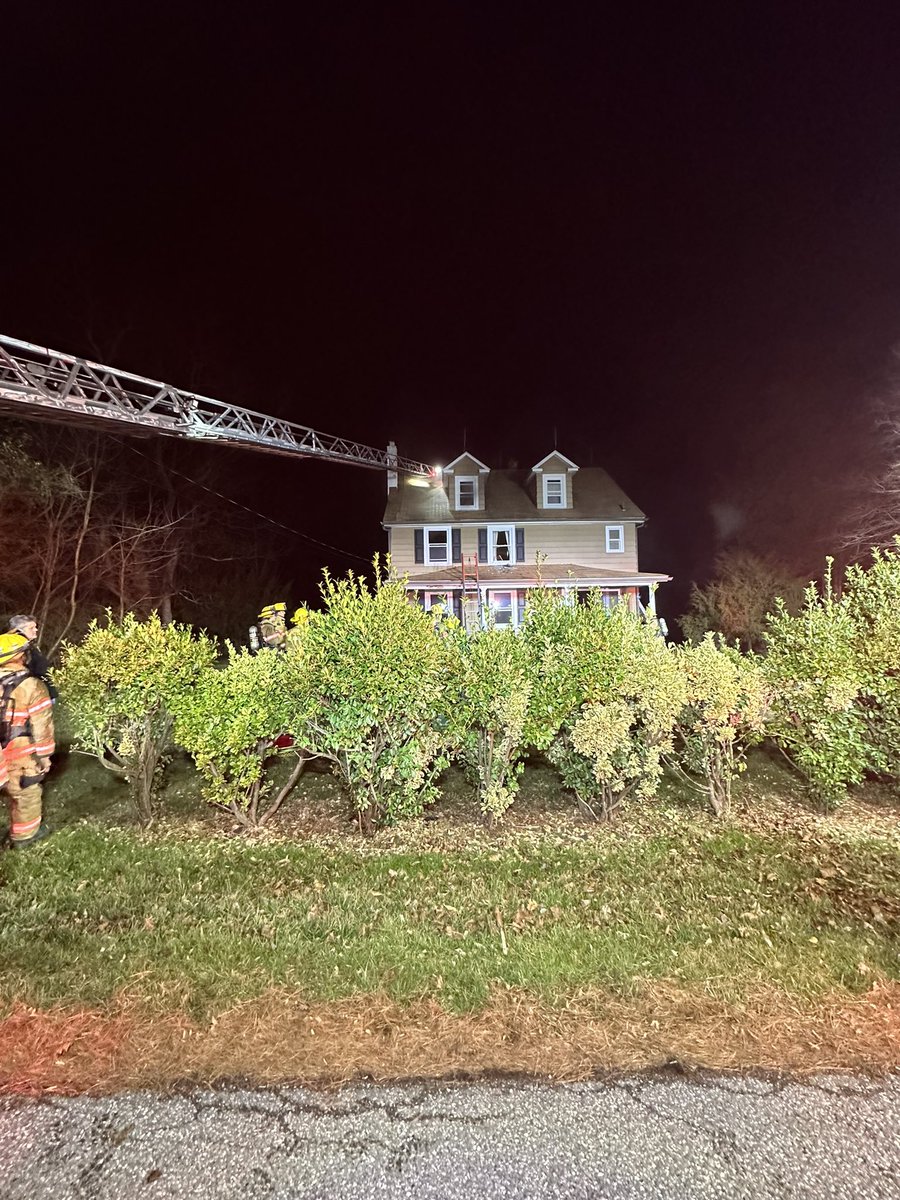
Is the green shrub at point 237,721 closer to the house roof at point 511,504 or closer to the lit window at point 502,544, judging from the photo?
the house roof at point 511,504

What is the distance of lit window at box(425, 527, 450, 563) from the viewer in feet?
71.3

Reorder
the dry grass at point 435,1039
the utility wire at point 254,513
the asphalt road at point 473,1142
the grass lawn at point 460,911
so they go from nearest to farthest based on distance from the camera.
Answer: the asphalt road at point 473,1142, the dry grass at point 435,1039, the grass lawn at point 460,911, the utility wire at point 254,513

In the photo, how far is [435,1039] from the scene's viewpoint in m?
2.53

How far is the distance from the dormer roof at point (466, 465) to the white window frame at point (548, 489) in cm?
242

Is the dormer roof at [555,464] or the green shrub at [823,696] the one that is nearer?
the green shrub at [823,696]

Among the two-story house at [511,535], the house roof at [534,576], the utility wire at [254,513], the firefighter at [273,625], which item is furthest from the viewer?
the two-story house at [511,535]

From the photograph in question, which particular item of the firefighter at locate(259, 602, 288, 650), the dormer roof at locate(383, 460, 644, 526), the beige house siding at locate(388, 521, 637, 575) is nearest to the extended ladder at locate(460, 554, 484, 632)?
the beige house siding at locate(388, 521, 637, 575)

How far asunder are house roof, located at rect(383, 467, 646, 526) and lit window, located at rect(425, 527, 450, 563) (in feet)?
Answer: 1.31

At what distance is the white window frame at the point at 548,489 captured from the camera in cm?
2214

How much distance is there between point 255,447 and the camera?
1540 cm

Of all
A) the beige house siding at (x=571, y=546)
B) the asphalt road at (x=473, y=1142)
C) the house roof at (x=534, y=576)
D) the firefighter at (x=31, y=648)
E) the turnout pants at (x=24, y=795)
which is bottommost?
the asphalt road at (x=473, y=1142)

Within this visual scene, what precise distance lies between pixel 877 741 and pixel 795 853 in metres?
1.69

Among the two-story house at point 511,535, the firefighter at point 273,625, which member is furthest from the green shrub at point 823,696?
the two-story house at point 511,535

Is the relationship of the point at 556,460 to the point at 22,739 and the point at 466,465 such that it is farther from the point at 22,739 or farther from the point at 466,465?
the point at 22,739
